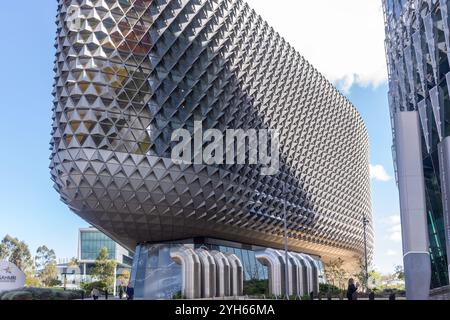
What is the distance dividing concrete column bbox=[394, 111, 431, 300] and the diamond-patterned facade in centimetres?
3242

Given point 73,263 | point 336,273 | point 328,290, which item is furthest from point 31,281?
point 328,290

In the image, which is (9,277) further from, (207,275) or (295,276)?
(295,276)

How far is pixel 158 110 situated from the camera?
48.3 metres

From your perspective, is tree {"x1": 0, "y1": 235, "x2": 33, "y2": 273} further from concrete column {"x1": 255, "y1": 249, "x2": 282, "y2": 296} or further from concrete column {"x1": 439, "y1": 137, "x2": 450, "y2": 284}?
concrete column {"x1": 439, "y1": 137, "x2": 450, "y2": 284}

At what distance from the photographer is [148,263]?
55.7 meters

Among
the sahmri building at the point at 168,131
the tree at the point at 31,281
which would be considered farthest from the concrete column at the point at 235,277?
the tree at the point at 31,281

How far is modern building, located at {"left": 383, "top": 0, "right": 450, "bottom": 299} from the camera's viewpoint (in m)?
18.2

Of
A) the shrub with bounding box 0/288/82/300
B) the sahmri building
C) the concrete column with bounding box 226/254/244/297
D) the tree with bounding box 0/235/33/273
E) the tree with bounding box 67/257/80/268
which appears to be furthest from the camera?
the tree with bounding box 67/257/80/268

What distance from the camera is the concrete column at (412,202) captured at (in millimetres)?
17922

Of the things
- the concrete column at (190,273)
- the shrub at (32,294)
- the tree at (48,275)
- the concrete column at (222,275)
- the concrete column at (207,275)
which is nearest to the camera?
the shrub at (32,294)

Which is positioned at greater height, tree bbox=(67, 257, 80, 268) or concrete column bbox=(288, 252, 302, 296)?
tree bbox=(67, 257, 80, 268)

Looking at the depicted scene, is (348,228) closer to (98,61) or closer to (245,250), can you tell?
(245,250)

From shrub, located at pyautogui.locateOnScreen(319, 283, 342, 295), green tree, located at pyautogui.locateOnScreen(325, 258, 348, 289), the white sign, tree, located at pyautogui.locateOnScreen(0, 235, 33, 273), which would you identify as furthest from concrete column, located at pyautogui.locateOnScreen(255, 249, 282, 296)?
tree, located at pyautogui.locateOnScreen(0, 235, 33, 273)

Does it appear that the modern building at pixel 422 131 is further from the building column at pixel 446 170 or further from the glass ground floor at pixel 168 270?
the glass ground floor at pixel 168 270
